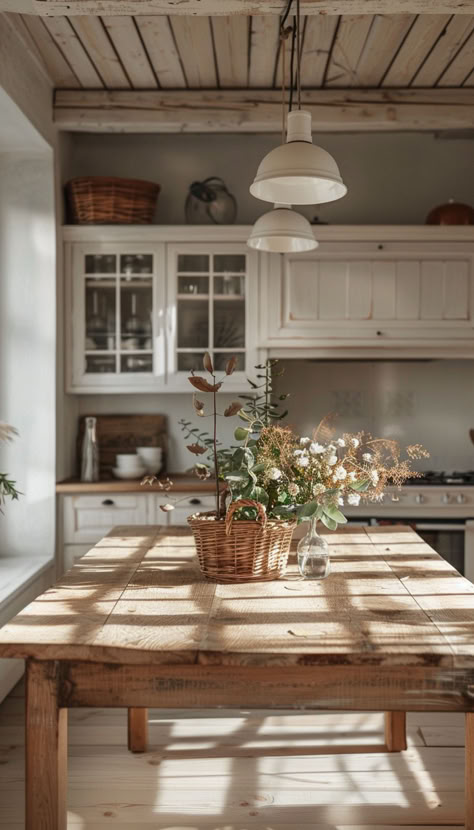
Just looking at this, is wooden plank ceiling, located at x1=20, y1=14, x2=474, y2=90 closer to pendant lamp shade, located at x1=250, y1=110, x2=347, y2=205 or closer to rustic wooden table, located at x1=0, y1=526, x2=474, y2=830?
pendant lamp shade, located at x1=250, y1=110, x2=347, y2=205

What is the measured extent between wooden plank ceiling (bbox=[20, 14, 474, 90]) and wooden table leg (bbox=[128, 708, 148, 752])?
2728 millimetres

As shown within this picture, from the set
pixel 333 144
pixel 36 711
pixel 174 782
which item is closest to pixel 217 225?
pixel 333 144

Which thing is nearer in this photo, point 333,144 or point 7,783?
point 7,783

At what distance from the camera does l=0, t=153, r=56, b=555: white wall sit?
A: 12.9 feet

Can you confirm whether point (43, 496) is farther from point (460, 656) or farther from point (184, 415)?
point (460, 656)

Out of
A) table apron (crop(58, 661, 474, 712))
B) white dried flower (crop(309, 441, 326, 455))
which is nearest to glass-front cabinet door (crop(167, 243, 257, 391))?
white dried flower (crop(309, 441, 326, 455))

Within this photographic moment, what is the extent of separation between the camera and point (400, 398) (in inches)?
180

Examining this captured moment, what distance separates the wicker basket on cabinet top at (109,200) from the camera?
4105mm

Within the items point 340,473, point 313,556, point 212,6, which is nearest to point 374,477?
point 340,473

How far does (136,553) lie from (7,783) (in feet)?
2.79

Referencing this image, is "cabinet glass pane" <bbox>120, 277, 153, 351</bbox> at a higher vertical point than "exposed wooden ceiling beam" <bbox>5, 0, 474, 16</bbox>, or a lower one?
lower

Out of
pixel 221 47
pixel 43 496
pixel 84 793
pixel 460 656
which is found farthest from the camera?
pixel 43 496

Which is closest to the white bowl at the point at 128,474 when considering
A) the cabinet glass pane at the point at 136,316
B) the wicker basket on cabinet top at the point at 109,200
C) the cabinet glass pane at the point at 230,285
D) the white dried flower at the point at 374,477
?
the cabinet glass pane at the point at 136,316

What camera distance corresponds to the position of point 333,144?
4.51 m
